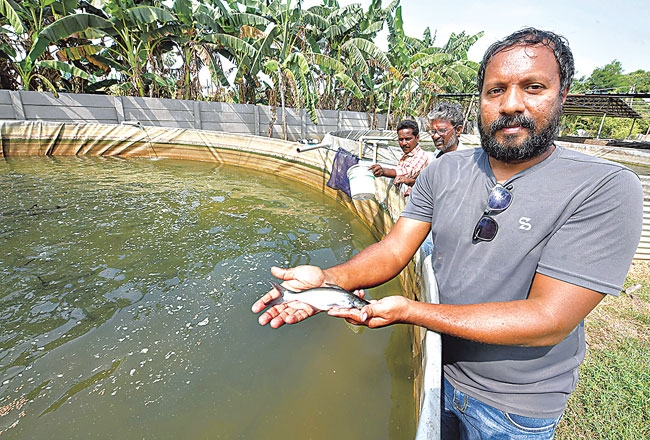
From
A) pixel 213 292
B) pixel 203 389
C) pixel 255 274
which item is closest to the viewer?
pixel 203 389

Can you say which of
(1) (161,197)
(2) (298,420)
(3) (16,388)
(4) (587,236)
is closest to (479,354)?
(4) (587,236)

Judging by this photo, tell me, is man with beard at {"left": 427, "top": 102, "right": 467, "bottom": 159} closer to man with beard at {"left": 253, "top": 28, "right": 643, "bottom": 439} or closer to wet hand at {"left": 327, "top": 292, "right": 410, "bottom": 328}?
man with beard at {"left": 253, "top": 28, "right": 643, "bottom": 439}

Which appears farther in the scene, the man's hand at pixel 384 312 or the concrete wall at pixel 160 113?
the concrete wall at pixel 160 113

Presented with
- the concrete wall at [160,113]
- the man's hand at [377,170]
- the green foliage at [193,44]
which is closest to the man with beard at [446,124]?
the man's hand at [377,170]

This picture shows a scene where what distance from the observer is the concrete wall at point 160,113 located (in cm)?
1250

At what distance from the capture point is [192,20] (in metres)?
12.4

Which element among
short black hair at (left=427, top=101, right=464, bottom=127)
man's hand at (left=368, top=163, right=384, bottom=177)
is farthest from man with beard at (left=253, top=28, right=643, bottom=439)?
man's hand at (left=368, top=163, right=384, bottom=177)

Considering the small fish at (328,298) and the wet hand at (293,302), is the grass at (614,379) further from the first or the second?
the wet hand at (293,302)

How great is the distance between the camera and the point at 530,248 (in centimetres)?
125

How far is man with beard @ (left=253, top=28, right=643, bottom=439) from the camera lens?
112cm

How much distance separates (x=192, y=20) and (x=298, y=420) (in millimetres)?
14971

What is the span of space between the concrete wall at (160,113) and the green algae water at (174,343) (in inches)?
365

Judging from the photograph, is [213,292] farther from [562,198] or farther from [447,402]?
[562,198]

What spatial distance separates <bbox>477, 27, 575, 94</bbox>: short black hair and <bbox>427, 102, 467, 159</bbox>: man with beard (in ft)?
8.73
